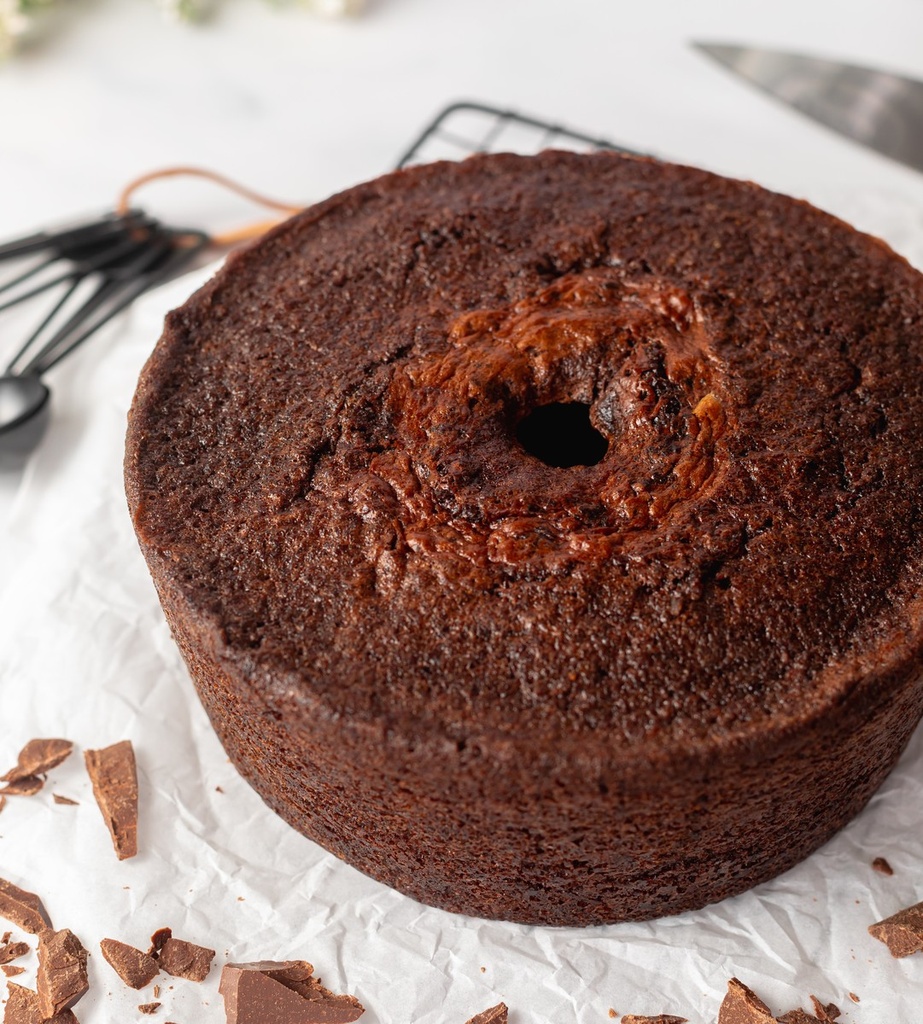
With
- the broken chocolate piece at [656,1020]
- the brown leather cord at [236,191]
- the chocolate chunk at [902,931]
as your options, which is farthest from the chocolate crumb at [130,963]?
the brown leather cord at [236,191]

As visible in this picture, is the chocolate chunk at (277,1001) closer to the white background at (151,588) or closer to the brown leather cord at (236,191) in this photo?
the white background at (151,588)

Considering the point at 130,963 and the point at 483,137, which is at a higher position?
the point at 483,137

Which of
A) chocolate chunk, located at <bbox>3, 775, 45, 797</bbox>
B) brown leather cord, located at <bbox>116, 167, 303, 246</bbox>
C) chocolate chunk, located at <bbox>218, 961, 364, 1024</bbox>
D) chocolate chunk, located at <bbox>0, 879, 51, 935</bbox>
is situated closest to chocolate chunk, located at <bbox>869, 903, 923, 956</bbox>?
chocolate chunk, located at <bbox>218, 961, 364, 1024</bbox>

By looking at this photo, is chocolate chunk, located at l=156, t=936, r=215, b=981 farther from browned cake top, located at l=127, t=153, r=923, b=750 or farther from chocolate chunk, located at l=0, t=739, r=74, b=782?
browned cake top, located at l=127, t=153, r=923, b=750

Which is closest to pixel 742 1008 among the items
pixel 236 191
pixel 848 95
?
pixel 848 95

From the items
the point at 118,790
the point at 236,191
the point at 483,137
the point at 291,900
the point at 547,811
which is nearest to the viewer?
the point at 547,811

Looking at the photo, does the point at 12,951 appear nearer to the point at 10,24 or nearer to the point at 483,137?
the point at 483,137

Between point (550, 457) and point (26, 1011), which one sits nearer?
point (26, 1011)
